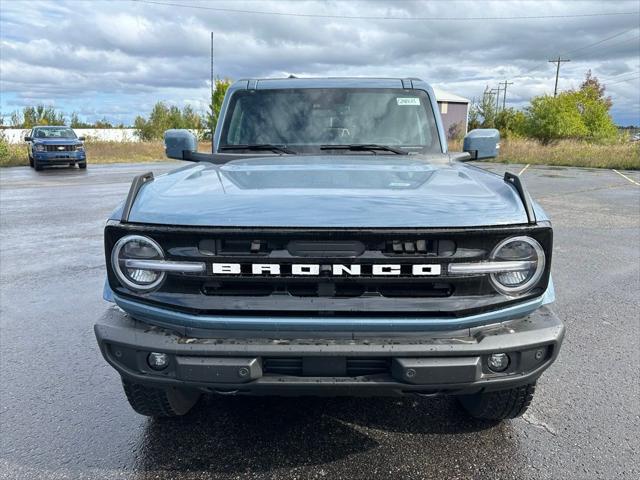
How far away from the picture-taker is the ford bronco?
208cm

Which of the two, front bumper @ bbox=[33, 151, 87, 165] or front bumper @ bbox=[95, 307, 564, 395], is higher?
front bumper @ bbox=[95, 307, 564, 395]

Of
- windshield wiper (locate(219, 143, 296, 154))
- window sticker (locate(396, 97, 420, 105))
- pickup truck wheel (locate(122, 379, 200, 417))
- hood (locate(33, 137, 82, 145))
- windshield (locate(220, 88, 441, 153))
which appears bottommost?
pickup truck wheel (locate(122, 379, 200, 417))

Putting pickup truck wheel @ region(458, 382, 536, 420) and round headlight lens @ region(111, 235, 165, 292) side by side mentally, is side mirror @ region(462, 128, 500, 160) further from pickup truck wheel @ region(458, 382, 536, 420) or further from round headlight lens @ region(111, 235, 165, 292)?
round headlight lens @ region(111, 235, 165, 292)

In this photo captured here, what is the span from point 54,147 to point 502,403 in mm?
22787

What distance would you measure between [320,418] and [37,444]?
1.48 metres

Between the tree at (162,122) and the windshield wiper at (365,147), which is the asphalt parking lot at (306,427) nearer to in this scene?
the windshield wiper at (365,147)

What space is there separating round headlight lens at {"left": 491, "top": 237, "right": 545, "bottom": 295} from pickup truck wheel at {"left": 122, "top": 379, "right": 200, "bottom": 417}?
1.51 metres

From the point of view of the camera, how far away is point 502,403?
8.73 feet

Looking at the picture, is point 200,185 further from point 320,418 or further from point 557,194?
point 557,194

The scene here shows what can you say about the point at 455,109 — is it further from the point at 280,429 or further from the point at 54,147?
the point at 280,429

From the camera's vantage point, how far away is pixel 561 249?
7.30m

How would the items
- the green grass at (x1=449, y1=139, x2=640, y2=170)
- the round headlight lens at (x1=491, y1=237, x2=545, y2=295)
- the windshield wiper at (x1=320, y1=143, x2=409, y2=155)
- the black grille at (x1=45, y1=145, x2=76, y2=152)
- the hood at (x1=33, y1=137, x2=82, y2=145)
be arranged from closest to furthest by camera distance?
the round headlight lens at (x1=491, y1=237, x2=545, y2=295)
the windshield wiper at (x1=320, y1=143, x2=409, y2=155)
the hood at (x1=33, y1=137, x2=82, y2=145)
the black grille at (x1=45, y1=145, x2=76, y2=152)
the green grass at (x1=449, y1=139, x2=640, y2=170)

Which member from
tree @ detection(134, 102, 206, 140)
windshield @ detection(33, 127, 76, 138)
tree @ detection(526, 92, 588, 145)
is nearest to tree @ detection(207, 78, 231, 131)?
tree @ detection(134, 102, 206, 140)

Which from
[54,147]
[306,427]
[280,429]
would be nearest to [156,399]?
[280,429]
